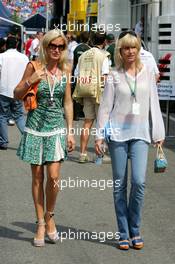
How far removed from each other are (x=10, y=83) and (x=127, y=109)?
21.6ft

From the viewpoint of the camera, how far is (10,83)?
41.4 ft

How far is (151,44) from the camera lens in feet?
62.5

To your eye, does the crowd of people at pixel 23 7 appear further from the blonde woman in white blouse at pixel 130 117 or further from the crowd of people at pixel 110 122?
the blonde woman in white blouse at pixel 130 117

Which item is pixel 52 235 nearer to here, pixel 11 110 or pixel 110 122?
pixel 110 122

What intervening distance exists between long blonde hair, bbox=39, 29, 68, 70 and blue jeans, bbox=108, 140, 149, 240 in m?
0.80

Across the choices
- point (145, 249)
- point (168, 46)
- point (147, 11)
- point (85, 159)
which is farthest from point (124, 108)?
point (147, 11)

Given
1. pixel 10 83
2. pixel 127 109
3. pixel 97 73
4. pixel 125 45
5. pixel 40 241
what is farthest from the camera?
pixel 10 83

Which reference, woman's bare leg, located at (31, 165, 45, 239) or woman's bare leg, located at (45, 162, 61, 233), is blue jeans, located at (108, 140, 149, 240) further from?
woman's bare leg, located at (31, 165, 45, 239)

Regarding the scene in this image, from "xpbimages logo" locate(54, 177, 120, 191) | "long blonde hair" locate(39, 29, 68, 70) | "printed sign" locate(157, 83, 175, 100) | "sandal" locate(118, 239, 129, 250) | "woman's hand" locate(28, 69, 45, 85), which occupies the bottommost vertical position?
"xpbimages logo" locate(54, 177, 120, 191)

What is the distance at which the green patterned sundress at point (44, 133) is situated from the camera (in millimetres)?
6391

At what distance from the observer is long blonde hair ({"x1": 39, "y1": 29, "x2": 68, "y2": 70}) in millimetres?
6270

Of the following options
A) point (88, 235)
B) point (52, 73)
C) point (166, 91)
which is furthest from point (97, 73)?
point (52, 73)

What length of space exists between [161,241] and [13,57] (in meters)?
6.64

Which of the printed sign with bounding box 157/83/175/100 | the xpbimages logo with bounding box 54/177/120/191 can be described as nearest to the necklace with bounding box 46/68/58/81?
the xpbimages logo with bounding box 54/177/120/191
